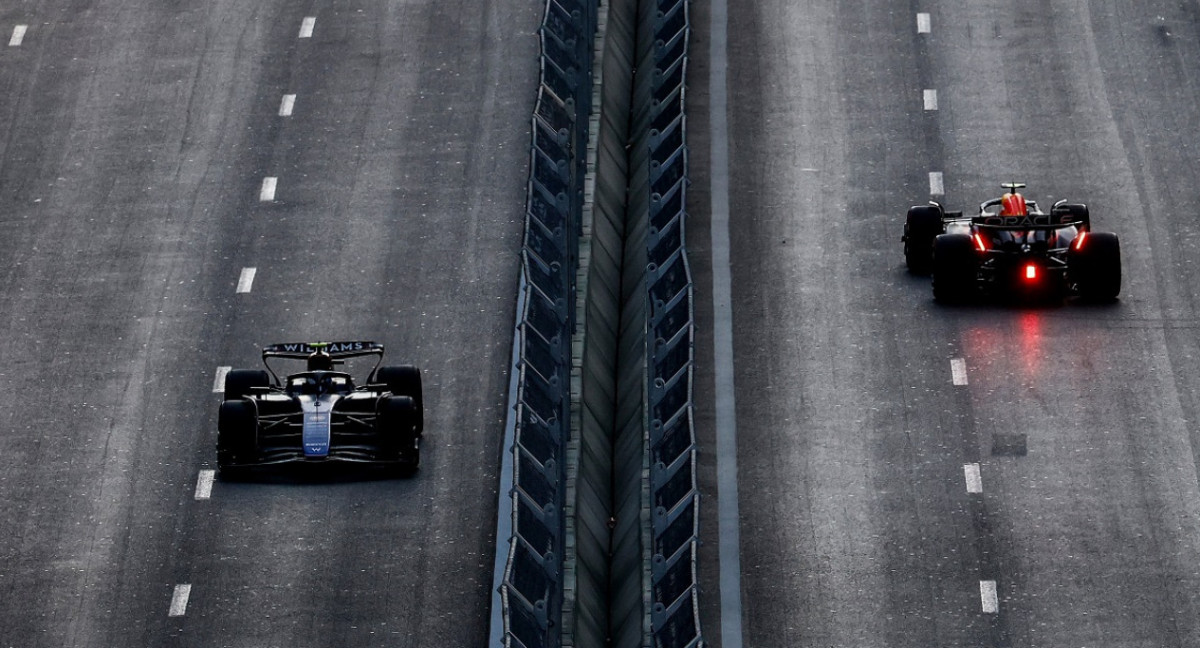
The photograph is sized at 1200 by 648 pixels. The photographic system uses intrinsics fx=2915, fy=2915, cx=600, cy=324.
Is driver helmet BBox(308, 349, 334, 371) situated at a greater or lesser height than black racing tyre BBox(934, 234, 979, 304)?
lesser

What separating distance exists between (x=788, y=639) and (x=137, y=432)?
29.1 ft

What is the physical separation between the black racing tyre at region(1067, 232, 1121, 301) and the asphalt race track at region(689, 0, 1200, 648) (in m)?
0.27

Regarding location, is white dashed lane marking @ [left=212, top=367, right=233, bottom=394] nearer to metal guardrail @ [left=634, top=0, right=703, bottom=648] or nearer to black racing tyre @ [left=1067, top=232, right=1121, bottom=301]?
A: metal guardrail @ [left=634, top=0, right=703, bottom=648]

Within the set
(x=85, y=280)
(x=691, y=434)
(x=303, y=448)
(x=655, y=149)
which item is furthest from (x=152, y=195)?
(x=691, y=434)

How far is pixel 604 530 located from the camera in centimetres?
3095

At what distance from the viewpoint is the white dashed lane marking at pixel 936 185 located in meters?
40.6

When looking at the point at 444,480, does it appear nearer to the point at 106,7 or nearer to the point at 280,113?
the point at 280,113

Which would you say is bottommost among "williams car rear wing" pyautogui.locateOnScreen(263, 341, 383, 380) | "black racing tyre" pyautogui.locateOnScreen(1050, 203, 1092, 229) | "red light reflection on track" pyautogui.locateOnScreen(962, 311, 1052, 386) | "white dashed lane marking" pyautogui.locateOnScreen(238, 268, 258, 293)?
"williams car rear wing" pyautogui.locateOnScreen(263, 341, 383, 380)

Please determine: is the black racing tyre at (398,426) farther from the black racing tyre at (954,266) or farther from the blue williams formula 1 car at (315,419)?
the black racing tyre at (954,266)

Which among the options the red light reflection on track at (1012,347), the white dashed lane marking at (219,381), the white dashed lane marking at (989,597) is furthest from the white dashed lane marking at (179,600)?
the red light reflection on track at (1012,347)

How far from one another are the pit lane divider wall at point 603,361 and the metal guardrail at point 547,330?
0.02m

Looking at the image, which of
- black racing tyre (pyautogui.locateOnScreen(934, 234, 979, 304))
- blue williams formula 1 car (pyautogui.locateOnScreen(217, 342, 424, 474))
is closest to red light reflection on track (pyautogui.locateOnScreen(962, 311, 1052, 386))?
black racing tyre (pyautogui.locateOnScreen(934, 234, 979, 304))

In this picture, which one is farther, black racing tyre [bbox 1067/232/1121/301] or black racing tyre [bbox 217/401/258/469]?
black racing tyre [bbox 1067/232/1121/301]

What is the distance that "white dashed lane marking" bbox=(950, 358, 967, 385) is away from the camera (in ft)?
115
